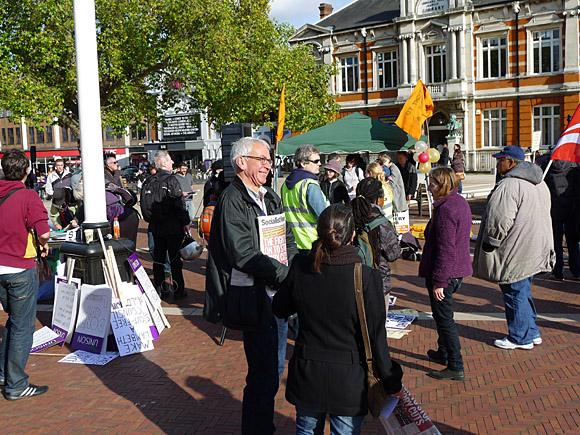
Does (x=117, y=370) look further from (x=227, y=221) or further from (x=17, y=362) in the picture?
(x=227, y=221)

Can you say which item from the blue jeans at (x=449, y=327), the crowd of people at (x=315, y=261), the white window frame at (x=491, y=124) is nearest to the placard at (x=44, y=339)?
the crowd of people at (x=315, y=261)

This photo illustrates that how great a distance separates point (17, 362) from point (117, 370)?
0.94 meters

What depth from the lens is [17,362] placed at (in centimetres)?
488

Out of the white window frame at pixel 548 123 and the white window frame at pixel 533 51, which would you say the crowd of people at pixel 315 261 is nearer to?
the white window frame at pixel 548 123

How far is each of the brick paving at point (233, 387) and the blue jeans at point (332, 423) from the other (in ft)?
4.11

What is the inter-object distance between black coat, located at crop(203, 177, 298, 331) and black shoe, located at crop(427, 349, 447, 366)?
2.42 metres

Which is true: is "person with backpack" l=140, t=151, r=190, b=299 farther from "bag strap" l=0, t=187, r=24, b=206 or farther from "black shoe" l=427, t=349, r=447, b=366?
"black shoe" l=427, t=349, r=447, b=366

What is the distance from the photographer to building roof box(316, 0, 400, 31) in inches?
1490

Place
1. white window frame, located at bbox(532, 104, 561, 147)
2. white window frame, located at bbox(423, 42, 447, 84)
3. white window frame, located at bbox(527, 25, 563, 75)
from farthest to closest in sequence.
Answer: white window frame, located at bbox(423, 42, 447, 84) → white window frame, located at bbox(532, 104, 561, 147) → white window frame, located at bbox(527, 25, 563, 75)

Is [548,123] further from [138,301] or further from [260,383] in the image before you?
[260,383]

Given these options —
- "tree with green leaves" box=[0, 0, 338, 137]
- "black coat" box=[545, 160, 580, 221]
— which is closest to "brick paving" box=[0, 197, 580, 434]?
"black coat" box=[545, 160, 580, 221]

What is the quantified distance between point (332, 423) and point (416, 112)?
12.4m

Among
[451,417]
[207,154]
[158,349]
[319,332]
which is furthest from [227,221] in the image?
[207,154]

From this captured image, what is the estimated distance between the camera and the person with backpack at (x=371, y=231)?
4973 millimetres
